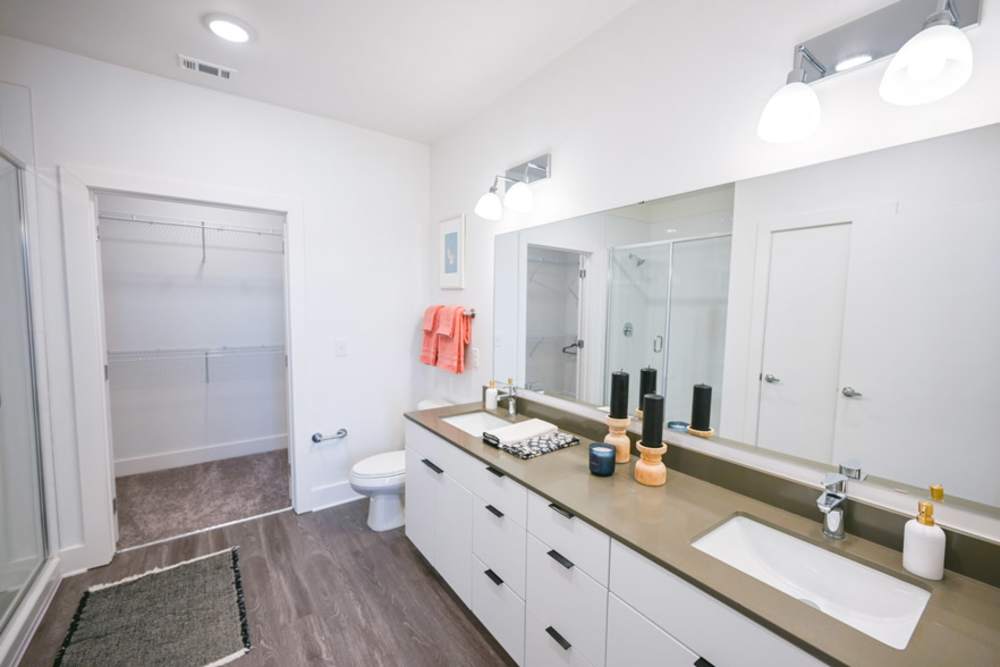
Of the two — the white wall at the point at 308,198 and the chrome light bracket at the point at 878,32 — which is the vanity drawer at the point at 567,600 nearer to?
the chrome light bracket at the point at 878,32

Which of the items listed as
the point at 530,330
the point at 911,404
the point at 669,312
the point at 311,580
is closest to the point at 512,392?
the point at 530,330

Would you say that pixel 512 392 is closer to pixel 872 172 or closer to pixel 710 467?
pixel 710 467

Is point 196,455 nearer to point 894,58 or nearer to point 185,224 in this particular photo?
point 185,224

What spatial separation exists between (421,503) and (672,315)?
1514 millimetres

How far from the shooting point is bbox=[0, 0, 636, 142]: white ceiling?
161 cm

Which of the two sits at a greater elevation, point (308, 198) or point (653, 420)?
point (308, 198)

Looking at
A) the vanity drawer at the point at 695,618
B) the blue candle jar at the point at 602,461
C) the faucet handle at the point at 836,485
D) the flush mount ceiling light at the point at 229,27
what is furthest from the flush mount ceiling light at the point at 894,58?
the flush mount ceiling light at the point at 229,27

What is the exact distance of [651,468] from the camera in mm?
1346

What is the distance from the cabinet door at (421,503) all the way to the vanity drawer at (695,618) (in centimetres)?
107

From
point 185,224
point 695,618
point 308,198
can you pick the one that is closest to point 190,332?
point 185,224

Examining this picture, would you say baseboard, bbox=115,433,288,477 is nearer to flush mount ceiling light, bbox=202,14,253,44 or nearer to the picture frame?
the picture frame

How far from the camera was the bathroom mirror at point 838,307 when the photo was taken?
0.93m

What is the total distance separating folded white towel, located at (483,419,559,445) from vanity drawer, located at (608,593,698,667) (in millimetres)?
715

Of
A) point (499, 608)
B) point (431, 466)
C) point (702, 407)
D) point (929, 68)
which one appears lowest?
point (499, 608)
